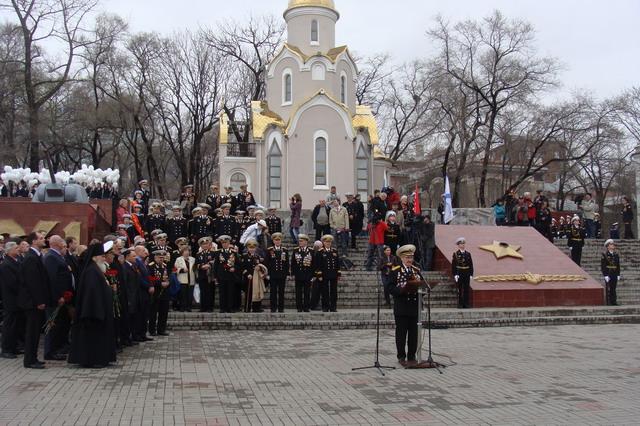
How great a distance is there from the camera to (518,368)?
9.36 meters

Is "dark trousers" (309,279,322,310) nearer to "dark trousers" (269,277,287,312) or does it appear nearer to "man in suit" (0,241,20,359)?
"dark trousers" (269,277,287,312)

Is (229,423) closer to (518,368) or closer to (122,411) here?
(122,411)

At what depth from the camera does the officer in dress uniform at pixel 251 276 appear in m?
14.7

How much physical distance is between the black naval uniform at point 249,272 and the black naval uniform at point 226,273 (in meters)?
0.18

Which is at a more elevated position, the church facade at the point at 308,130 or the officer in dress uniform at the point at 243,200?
the church facade at the point at 308,130

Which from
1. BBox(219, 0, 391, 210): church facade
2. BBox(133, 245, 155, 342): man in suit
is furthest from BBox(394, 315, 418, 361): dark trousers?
BBox(219, 0, 391, 210): church facade

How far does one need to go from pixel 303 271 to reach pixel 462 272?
4.29 meters

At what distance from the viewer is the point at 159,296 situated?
12.1 m

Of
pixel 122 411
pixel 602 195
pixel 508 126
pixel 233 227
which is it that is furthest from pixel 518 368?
pixel 602 195

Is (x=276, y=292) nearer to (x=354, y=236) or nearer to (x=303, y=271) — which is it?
(x=303, y=271)

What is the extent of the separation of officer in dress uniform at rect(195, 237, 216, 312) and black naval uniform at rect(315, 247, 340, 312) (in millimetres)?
2355

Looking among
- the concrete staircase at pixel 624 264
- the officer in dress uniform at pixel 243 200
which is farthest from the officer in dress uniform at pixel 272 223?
the concrete staircase at pixel 624 264

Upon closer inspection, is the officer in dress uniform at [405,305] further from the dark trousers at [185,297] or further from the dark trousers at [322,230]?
the dark trousers at [322,230]

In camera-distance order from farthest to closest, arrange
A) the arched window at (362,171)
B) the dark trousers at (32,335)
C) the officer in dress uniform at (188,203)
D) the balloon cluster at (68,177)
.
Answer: the arched window at (362,171) < the balloon cluster at (68,177) < the officer in dress uniform at (188,203) < the dark trousers at (32,335)
